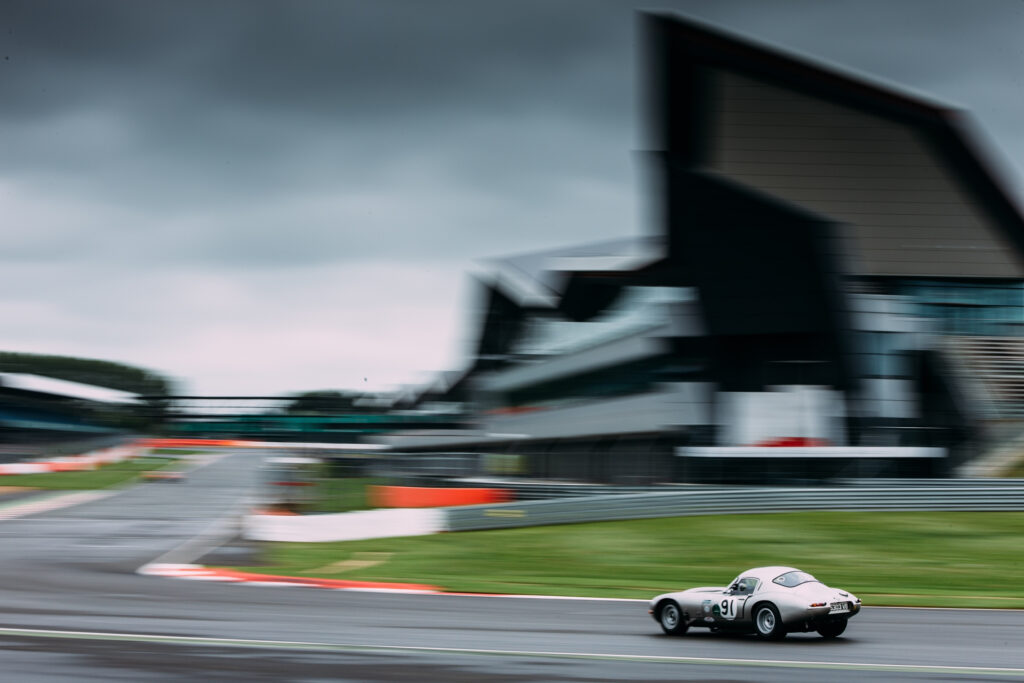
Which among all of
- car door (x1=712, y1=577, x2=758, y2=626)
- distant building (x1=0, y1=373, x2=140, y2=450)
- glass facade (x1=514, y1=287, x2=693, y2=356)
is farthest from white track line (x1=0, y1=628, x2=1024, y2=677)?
distant building (x1=0, y1=373, x2=140, y2=450)

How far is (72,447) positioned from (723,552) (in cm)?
4205

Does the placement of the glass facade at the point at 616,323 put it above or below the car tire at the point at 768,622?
above

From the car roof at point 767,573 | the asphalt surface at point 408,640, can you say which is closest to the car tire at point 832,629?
the asphalt surface at point 408,640

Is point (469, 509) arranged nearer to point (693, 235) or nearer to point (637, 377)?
point (693, 235)

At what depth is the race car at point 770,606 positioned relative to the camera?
945cm

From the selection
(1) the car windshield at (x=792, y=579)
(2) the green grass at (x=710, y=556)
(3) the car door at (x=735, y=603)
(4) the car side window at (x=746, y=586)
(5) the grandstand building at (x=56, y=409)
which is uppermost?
(5) the grandstand building at (x=56, y=409)

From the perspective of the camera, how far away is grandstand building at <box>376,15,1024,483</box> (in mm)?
33094

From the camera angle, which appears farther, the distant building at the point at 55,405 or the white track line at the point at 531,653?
the distant building at the point at 55,405

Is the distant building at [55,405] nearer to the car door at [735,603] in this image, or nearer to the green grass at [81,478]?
the green grass at [81,478]

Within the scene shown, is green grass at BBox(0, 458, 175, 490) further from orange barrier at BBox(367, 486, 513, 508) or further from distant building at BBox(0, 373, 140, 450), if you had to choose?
distant building at BBox(0, 373, 140, 450)

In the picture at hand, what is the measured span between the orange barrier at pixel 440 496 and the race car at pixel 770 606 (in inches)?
627

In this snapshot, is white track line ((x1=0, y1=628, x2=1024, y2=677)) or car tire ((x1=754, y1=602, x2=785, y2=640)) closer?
white track line ((x1=0, y1=628, x2=1024, y2=677))

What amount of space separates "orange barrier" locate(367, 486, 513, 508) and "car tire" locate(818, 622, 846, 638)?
16381mm

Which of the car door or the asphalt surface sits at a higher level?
the car door
